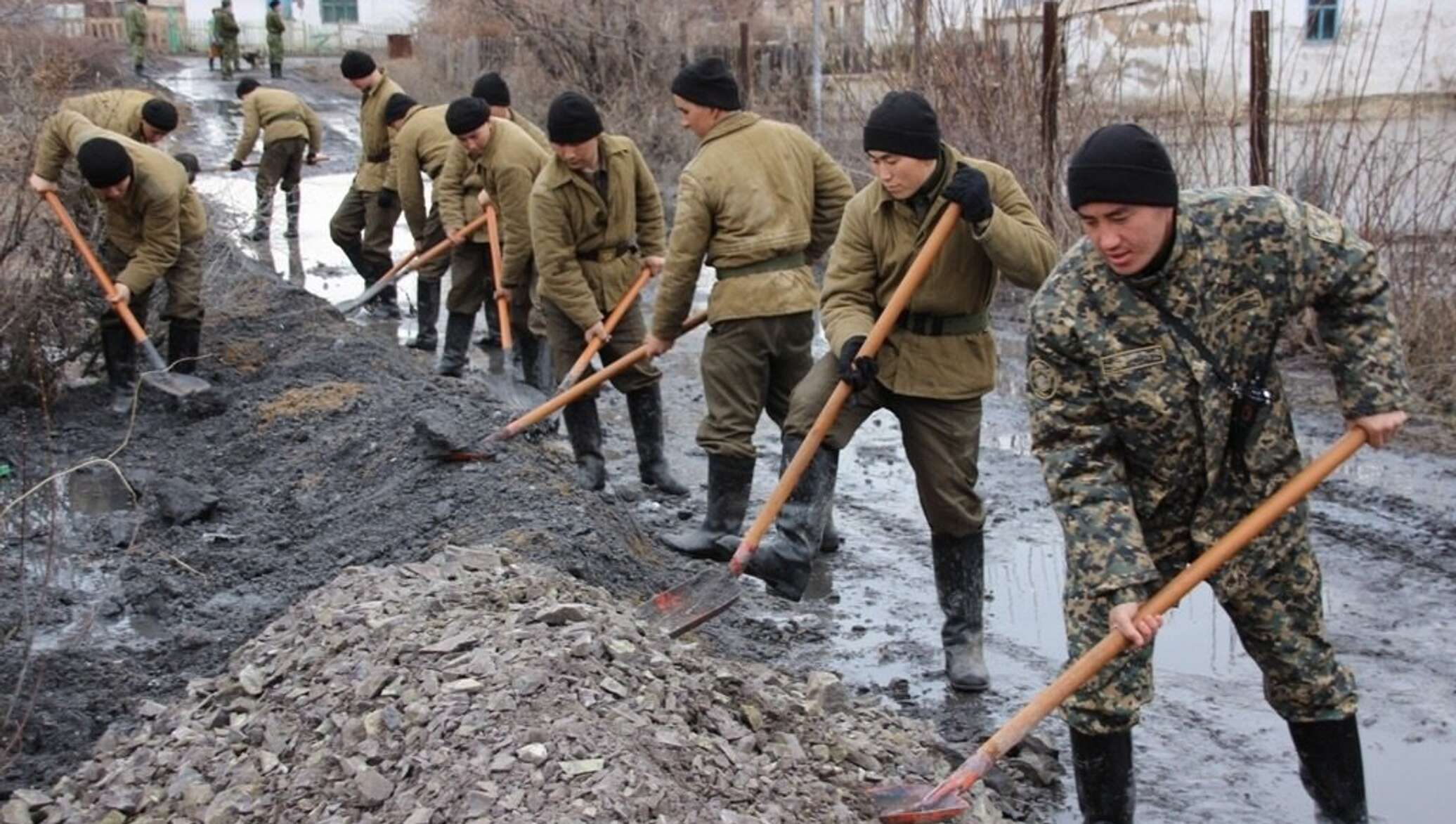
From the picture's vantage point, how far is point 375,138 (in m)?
12.4

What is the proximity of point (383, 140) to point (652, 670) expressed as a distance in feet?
29.3

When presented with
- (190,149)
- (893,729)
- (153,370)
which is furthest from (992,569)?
(190,149)

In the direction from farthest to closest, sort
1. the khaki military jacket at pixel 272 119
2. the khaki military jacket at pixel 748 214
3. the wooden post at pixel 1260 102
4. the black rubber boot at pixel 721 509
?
the khaki military jacket at pixel 272 119, the wooden post at pixel 1260 102, the black rubber boot at pixel 721 509, the khaki military jacket at pixel 748 214

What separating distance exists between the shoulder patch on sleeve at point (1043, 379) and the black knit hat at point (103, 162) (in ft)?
21.0

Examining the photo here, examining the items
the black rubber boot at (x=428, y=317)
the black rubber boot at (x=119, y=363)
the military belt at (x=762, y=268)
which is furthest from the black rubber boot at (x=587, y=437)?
the black rubber boot at (x=428, y=317)

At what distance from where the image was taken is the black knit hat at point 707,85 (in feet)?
21.4

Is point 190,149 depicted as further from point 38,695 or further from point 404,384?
point 38,695

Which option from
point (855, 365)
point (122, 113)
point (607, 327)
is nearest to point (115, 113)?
point (122, 113)

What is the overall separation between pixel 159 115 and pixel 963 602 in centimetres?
707

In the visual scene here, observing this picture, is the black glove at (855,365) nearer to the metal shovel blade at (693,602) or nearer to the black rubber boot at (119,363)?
the metal shovel blade at (693,602)

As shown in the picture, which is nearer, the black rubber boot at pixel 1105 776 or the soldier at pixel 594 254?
the black rubber boot at pixel 1105 776

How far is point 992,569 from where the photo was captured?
6773mm

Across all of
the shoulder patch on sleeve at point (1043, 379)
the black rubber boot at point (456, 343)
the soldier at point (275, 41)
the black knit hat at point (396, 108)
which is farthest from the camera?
the soldier at point (275, 41)

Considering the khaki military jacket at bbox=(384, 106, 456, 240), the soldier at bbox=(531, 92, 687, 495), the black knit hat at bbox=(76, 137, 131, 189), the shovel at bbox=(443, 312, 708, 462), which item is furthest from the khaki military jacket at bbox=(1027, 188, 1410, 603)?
the khaki military jacket at bbox=(384, 106, 456, 240)
